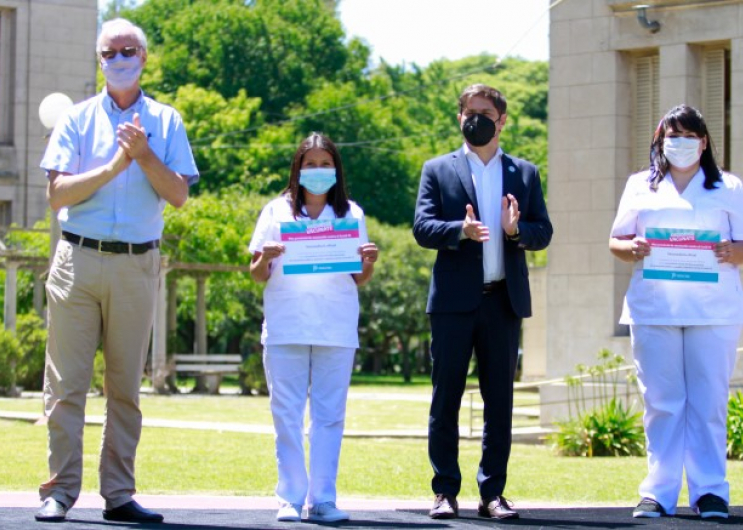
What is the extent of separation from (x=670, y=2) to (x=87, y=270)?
14.3m

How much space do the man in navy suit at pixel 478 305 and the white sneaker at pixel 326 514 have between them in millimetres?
611

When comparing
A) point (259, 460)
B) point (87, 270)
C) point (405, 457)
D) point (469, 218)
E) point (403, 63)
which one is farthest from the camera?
Answer: point (403, 63)

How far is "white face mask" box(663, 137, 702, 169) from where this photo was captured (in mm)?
8680

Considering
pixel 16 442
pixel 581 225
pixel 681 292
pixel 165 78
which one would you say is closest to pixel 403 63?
pixel 165 78

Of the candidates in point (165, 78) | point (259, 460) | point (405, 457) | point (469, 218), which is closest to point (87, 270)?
point (469, 218)

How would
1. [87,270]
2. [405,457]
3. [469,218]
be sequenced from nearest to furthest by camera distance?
1. [87,270]
2. [469,218]
3. [405,457]

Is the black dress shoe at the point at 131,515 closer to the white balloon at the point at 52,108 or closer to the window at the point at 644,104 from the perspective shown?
the white balloon at the point at 52,108

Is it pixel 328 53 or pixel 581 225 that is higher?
pixel 328 53

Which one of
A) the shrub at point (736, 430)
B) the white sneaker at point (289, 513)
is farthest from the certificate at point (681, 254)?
the shrub at point (736, 430)

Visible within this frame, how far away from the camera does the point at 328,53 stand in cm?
6594

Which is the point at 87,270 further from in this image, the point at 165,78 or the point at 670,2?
the point at 165,78

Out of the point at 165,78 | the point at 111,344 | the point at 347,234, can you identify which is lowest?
the point at 111,344

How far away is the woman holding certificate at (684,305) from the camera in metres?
8.56

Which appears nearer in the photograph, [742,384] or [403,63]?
[742,384]
